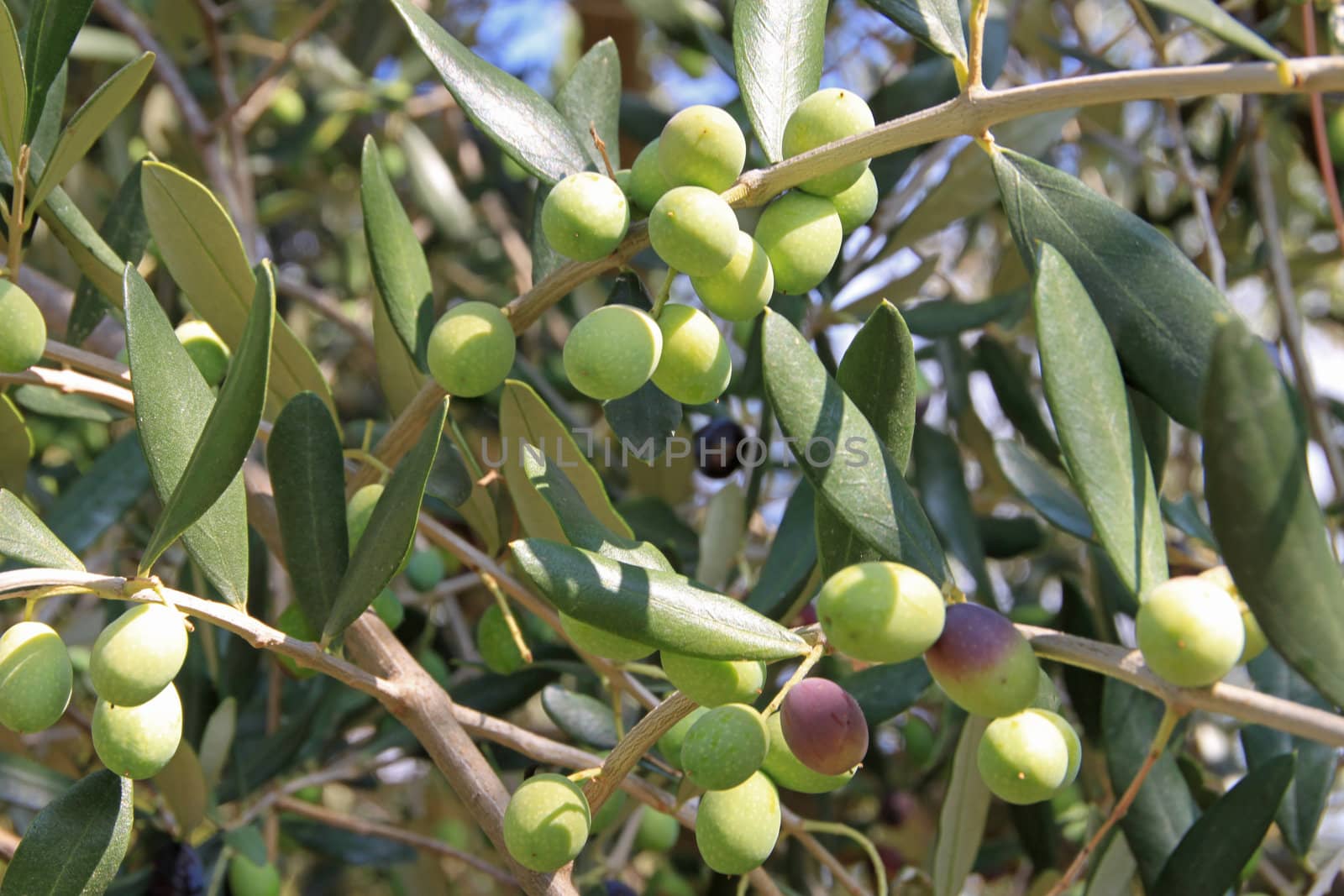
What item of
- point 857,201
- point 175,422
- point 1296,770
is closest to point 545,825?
point 175,422

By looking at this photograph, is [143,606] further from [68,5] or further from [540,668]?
[540,668]

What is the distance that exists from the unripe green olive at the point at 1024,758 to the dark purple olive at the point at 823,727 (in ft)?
0.26

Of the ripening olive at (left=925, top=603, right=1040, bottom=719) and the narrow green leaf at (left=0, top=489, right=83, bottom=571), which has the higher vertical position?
the ripening olive at (left=925, top=603, right=1040, bottom=719)

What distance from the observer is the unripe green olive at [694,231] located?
725 millimetres

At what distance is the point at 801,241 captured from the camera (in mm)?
796

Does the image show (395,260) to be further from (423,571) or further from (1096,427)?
(423,571)

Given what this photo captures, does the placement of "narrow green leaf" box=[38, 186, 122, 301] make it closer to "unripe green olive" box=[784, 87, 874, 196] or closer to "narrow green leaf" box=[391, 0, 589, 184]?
"narrow green leaf" box=[391, 0, 589, 184]

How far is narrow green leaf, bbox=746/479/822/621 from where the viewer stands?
1.09 meters

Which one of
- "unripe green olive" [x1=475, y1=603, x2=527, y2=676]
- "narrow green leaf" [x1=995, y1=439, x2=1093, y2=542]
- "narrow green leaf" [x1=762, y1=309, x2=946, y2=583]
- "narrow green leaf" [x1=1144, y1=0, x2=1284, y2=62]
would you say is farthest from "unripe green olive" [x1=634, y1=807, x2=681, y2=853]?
"narrow green leaf" [x1=1144, y1=0, x2=1284, y2=62]

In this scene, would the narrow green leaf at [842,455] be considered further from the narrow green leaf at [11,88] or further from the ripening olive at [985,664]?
the narrow green leaf at [11,88]

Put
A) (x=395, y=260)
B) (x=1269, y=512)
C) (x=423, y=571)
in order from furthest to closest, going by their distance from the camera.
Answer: (x=423, y=571)
(x=395, y=260)
(x=1269, y=512)

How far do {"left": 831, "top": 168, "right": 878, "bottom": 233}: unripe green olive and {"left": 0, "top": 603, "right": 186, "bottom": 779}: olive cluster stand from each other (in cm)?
52

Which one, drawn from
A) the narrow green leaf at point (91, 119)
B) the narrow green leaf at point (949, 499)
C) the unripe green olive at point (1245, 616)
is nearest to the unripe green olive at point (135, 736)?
the narrow green leaf at point (91, 119)

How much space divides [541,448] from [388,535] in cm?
19
